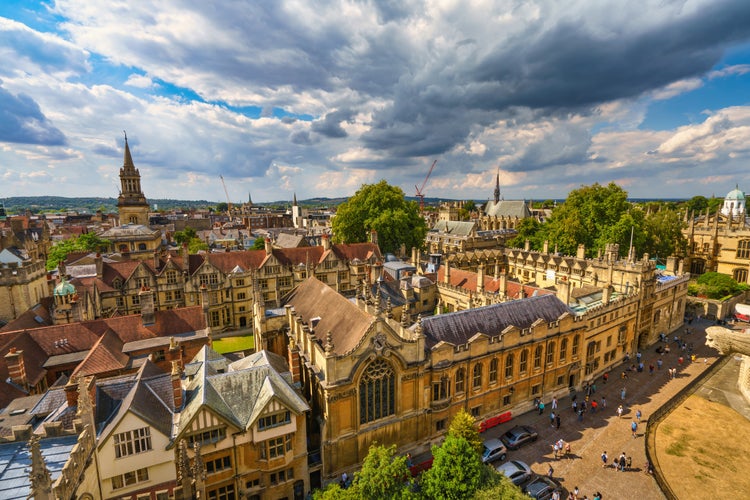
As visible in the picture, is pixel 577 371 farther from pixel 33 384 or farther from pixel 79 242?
pixel 79 242

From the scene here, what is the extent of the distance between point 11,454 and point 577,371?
3961cm

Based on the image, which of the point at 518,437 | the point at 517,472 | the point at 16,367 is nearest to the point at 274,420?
the point at 517,472

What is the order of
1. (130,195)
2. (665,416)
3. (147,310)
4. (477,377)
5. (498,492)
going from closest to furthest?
(498,492)
(477,377)
(665,416)
(147,310)
(130,195)

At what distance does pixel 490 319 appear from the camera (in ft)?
99.1

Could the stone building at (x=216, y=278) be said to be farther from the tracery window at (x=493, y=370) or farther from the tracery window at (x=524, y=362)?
the tracery window at (x=524, y=362)

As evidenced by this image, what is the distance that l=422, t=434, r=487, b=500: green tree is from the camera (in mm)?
17547

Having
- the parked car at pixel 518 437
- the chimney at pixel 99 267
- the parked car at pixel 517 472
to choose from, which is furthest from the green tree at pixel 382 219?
the parked car at pixel 517 472

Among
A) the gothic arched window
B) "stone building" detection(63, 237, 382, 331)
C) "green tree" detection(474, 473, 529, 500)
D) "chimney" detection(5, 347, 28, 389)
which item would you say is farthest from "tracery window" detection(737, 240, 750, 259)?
"chimney" detection(5, 347, 28, 389)

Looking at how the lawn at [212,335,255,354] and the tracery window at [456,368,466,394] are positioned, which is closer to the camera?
the tracery window at [456,368,466,394]

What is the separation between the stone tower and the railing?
99.0 m

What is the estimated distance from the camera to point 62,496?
43.2 feet

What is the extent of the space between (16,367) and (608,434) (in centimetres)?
4326

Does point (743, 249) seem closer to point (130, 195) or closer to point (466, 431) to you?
point (466, 431)

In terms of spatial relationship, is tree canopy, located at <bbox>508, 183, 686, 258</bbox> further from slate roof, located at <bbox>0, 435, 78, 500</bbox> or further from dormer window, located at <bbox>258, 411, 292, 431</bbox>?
slate roof, located at <bbox>0, 435, 78, 500</bbox>
